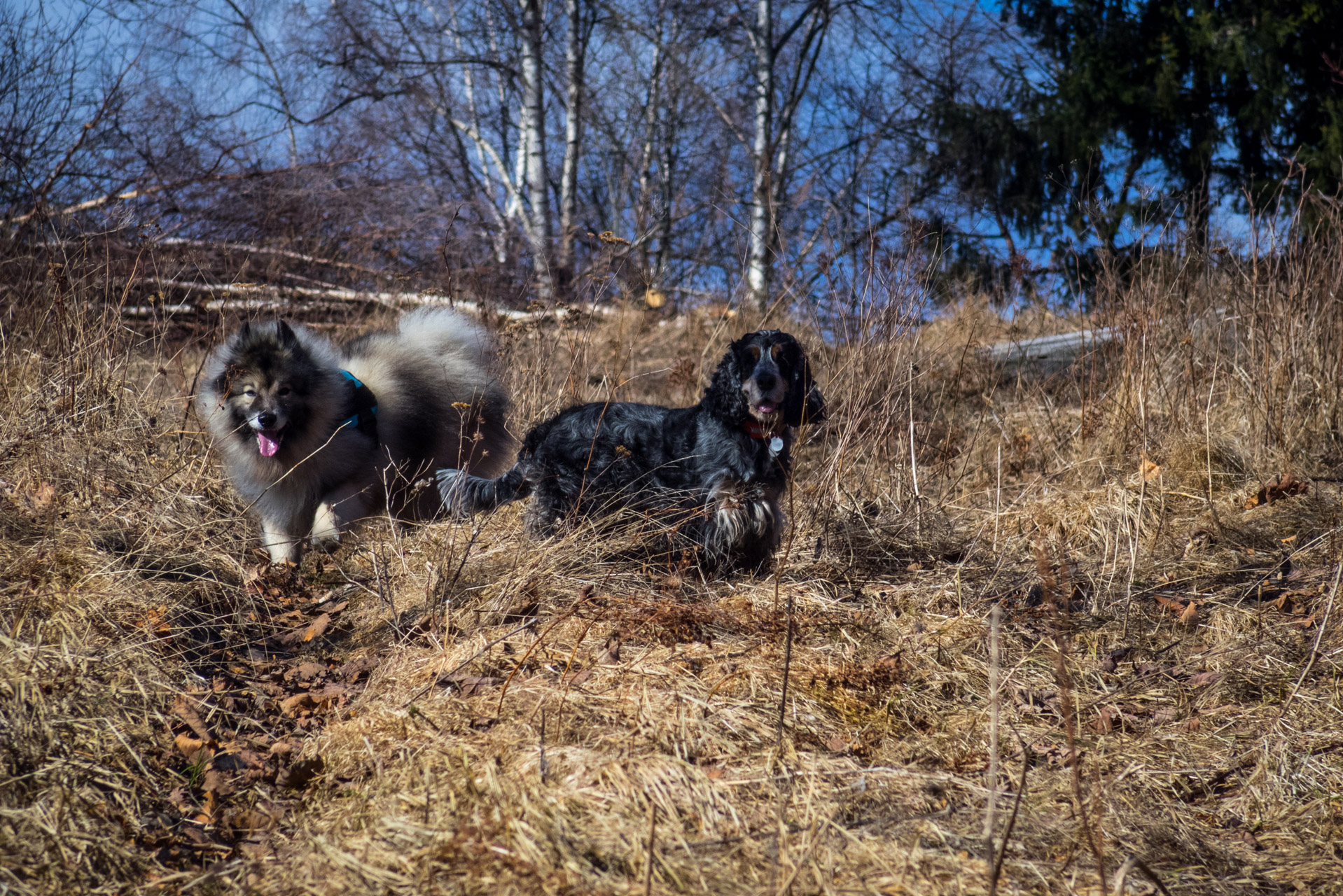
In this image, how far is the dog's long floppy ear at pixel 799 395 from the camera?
4355 millimetres

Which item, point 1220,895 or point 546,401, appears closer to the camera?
point 1220,895

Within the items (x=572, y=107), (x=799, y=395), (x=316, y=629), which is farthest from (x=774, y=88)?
(x=316, y=629)

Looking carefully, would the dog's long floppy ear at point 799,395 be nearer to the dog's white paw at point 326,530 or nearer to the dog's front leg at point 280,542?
the dog's white paw at point 326,530

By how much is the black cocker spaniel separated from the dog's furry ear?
972mm

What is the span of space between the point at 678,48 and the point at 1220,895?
14128mm

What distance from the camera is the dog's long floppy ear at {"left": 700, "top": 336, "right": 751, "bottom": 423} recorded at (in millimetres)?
4289

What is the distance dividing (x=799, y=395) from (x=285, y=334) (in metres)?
2.52

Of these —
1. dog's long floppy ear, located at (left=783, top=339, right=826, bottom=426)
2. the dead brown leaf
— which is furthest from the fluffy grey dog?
dog's long floppy ear, located at (left=783, top=339, right=826, bottom=426)

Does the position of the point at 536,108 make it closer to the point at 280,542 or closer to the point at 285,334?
the point at 285,334

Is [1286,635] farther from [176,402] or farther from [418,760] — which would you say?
[176,402]

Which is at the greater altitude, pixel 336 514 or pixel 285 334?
pixel 285 334

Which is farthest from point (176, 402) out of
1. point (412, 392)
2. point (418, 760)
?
point (418, 760)

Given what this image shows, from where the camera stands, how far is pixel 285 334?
4.47 metres

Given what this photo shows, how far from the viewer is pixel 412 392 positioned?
17.3ft
